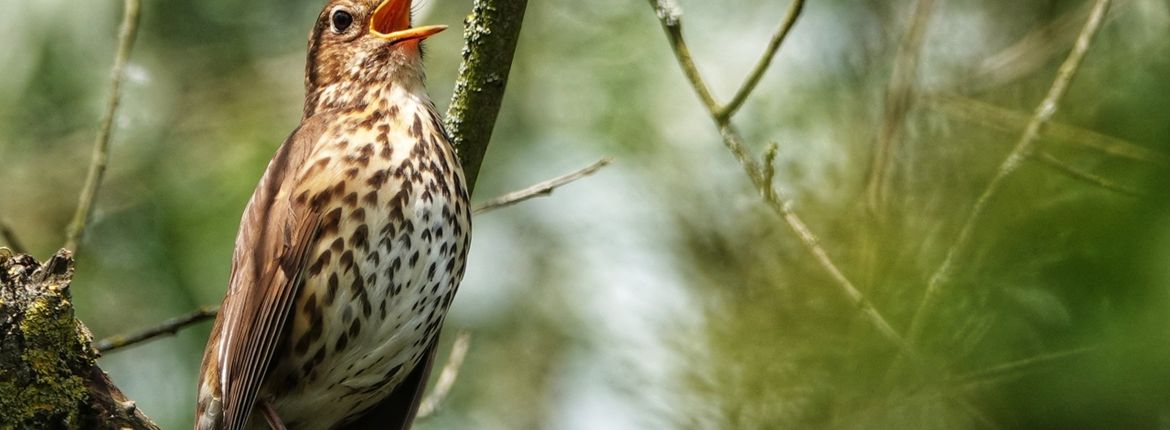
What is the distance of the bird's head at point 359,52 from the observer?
4.33m

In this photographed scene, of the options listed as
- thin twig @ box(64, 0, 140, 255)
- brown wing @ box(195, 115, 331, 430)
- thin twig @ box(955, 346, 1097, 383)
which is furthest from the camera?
thin twig @ box(64, 0, 140, 255)

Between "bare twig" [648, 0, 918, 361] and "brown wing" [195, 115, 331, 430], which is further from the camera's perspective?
"brown wing" [195, 115, 331, 430]

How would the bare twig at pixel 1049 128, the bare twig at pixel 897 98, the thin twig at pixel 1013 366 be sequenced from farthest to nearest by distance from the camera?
the bare twig at pixel 897 98 < the thin twig at pixel 1013 366 < the bare twig at pixel 1049 128

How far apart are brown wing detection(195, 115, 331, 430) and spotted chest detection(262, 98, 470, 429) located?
48mm

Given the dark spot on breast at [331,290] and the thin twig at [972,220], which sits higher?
the thin twig at [972,220]

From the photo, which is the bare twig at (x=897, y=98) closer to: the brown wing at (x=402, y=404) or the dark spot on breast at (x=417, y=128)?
the dark spot on breast at (x=417, y=128)

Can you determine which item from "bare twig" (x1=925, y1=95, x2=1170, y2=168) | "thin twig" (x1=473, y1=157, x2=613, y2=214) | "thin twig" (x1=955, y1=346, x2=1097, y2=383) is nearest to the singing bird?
"thin twig" (x1=473, y1=157, x2=613, y2=214)

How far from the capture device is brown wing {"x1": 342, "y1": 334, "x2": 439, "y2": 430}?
415cm

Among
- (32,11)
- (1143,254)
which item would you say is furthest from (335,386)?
(32,11)

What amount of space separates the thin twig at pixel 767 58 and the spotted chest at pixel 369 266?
2.92 ft

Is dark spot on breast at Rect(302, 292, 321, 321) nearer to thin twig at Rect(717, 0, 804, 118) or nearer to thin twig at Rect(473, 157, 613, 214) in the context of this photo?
thin twig at Rect(473, 157, 613, 214)

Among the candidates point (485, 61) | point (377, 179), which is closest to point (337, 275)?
point (377, 179)

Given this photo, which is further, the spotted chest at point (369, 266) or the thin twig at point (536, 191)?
the thin twig at point (536, 191)

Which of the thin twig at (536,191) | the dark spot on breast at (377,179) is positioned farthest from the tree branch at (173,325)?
the dark spot on breast at (377,179)
